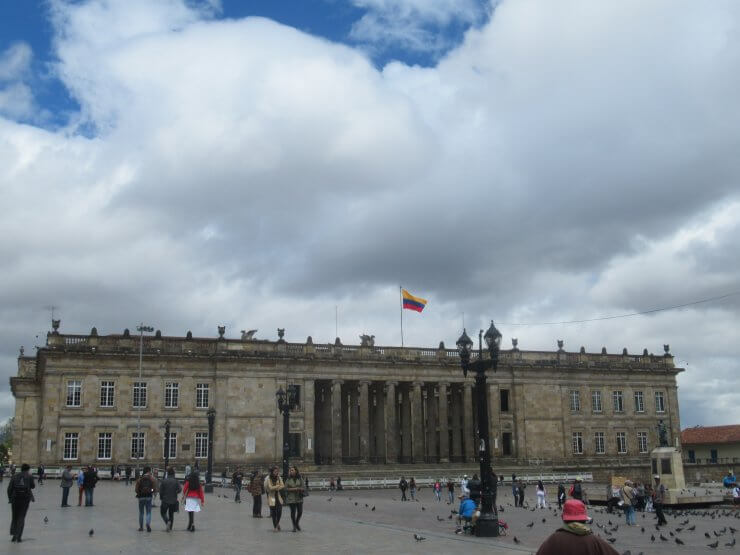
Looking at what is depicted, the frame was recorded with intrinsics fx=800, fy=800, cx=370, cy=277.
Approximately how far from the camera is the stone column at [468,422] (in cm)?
6962

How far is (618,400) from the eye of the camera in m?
76.1

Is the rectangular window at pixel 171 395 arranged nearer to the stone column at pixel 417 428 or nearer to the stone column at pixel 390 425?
the stone column at pixel 390 425

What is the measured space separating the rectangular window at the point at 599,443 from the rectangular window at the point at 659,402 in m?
6.86

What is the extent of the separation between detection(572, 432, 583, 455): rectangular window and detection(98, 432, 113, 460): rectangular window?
4042cm

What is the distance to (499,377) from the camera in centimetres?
7194

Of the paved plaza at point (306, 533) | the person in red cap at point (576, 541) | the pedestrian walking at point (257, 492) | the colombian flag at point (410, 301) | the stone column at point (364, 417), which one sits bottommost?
the paved plaza at point (306, 533)

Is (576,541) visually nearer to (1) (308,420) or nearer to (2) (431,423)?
(1) (308,420)

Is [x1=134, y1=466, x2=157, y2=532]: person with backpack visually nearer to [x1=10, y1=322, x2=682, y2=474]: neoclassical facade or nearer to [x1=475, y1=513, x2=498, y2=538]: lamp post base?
[x1=475, y1=513, x2=498, y2=538]: lamp post base

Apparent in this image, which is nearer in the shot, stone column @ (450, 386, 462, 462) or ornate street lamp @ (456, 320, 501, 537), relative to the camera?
ornate street lamp @ (456, 320, 501, 537)

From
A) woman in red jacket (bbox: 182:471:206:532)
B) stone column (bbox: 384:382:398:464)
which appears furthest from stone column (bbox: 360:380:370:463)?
woman in red jacket (bbox: 182:471:206:532)

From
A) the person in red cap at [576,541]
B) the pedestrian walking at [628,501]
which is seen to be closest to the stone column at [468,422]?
the pedestrian walking at [628,501]

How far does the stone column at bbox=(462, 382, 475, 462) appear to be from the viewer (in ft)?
228

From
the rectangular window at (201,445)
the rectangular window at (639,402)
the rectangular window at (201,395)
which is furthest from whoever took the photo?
the rectangular window at (639,402)

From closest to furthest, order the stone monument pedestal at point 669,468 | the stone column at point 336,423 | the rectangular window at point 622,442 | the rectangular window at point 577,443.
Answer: the stone monument pedestal at point 669,468 → the stone column at point 336,423 → the rectangular window at point 577,443 → the rectangular window at point 622,442
